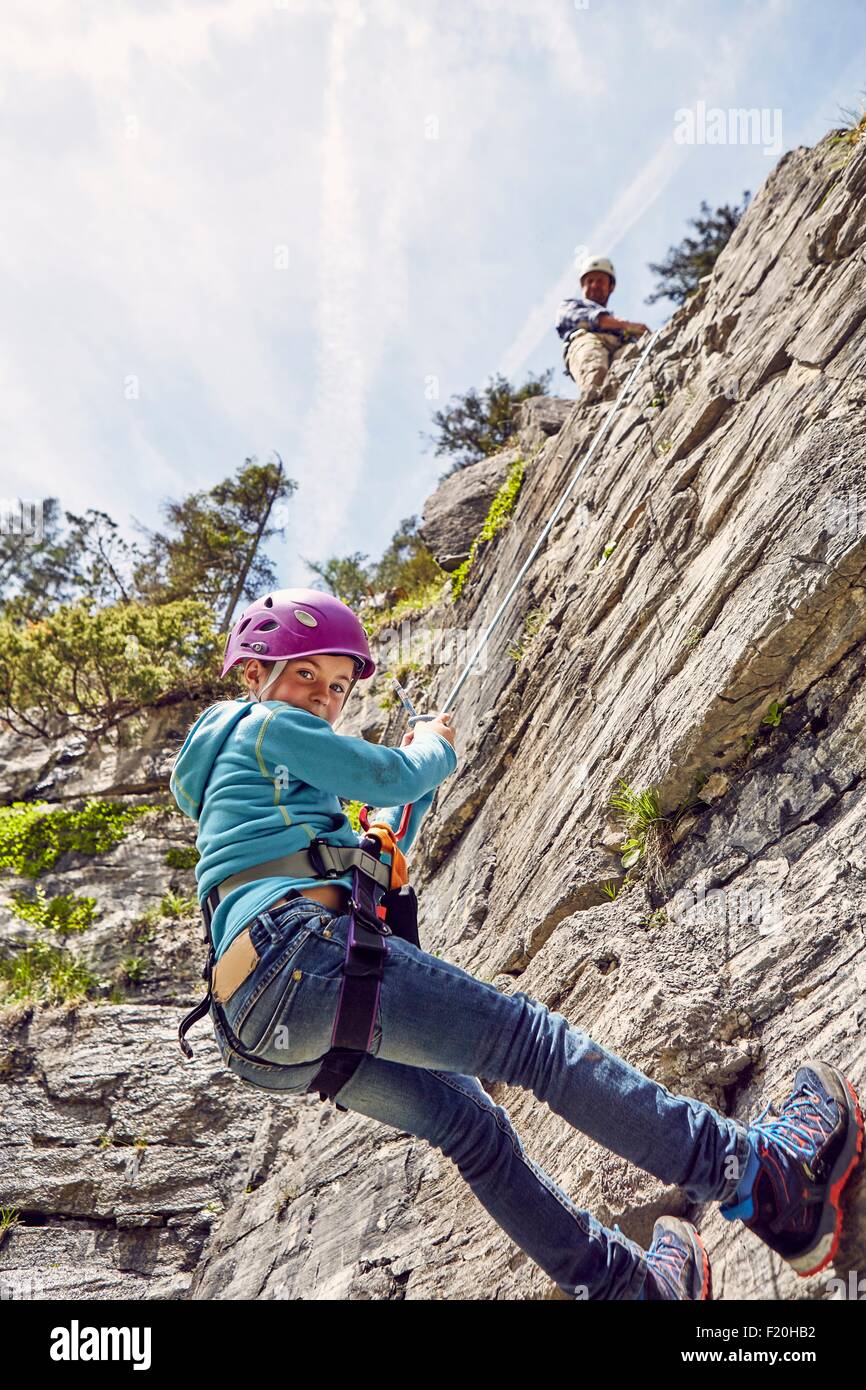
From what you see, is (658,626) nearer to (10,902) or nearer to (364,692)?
(364,692)

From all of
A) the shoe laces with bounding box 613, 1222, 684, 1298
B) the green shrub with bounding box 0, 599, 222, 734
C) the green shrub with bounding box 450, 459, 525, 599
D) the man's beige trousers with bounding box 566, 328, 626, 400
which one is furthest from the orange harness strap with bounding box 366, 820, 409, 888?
the green shrub with bounding box 0, 599, 222, 734

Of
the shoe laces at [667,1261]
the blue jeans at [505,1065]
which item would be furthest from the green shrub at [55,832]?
the shoe laces at [667,1261]

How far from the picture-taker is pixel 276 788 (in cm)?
329

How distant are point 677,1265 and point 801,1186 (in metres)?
0.65

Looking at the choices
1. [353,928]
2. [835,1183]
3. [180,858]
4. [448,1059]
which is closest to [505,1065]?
Answer: [448,1059]

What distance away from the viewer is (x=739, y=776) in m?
4.90

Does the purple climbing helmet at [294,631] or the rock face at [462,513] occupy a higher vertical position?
the rock face at [462,513]

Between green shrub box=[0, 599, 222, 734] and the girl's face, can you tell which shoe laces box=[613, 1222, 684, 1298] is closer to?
the girl's face

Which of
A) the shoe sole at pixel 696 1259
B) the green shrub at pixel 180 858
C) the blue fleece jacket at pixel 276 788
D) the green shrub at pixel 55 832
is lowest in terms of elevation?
the green shrub at pixel 180 858

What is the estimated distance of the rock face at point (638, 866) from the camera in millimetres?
4008

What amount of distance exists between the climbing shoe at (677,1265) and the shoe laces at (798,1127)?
1.68ft

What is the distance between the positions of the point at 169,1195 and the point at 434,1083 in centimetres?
597

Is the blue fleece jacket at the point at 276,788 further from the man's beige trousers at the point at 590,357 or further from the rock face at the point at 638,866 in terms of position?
the man's beige trousers at the point at 590,357
